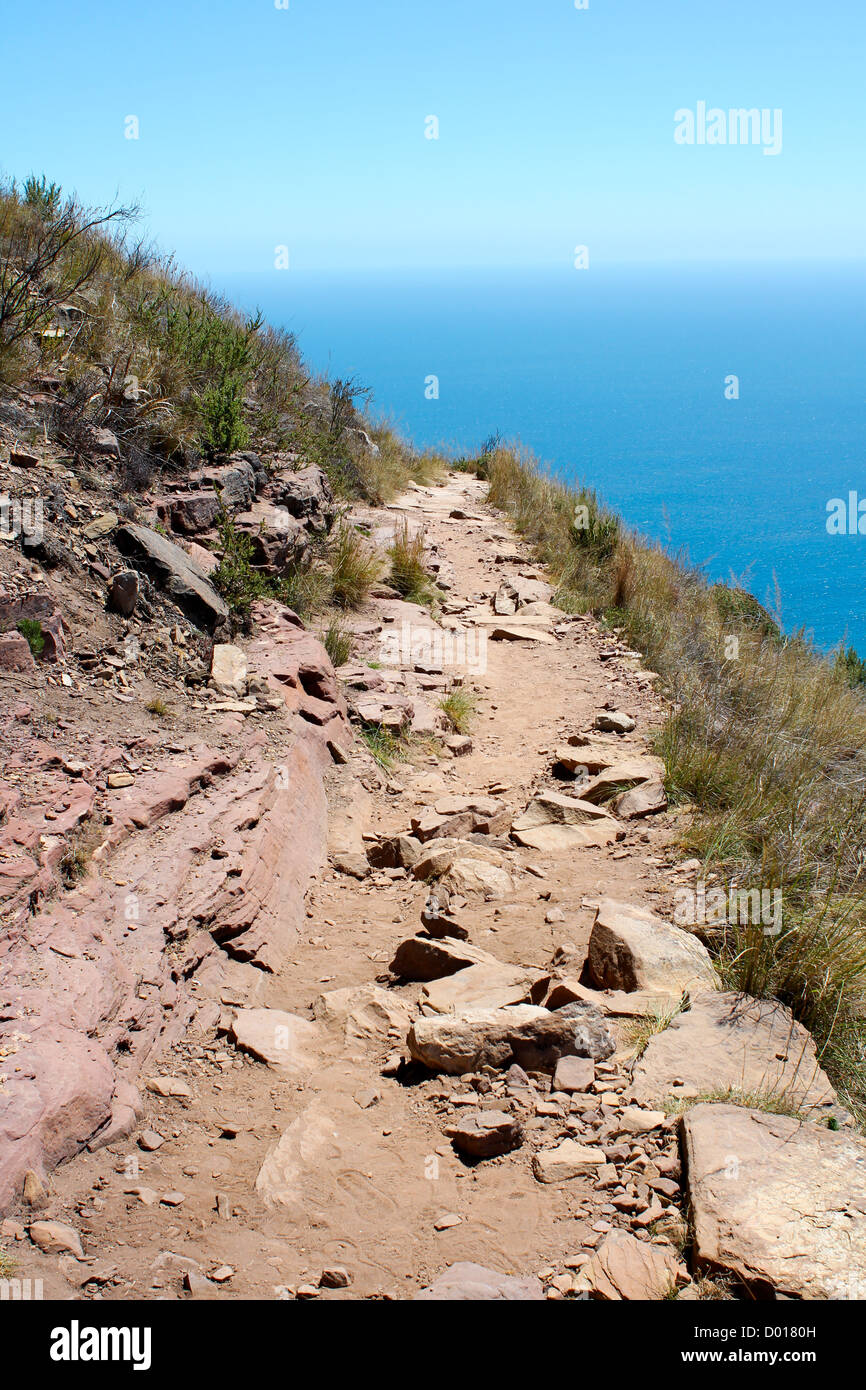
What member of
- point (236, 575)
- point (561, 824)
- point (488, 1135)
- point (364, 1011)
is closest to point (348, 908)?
point (364, 1011)

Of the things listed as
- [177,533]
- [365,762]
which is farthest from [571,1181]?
[177,533]

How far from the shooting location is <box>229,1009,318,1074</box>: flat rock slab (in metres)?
3.33

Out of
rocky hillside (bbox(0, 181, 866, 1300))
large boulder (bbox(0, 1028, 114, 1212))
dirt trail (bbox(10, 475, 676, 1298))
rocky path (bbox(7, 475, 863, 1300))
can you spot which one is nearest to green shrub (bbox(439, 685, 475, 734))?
rocky hillside (bbox(0, 181, 866, 1300))

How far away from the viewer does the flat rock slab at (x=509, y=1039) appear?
3045mm

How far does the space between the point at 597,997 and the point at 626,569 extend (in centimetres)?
663

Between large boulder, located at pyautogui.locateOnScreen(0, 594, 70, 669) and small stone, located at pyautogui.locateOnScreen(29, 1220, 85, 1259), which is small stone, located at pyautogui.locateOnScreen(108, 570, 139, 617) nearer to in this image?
large boulder, located at pyautogui.locateOnScreen(0, 594, 70, 669)

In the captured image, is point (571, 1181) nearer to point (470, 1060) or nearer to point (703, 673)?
point (470, 1060)

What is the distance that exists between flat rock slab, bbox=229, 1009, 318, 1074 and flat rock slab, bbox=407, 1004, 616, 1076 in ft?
1.63

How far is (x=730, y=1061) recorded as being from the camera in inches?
117

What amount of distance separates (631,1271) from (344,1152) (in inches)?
38.2

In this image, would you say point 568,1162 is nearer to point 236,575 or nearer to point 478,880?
point 478,880

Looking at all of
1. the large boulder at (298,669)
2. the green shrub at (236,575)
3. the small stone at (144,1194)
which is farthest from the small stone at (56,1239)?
the green shrub at (236,575)

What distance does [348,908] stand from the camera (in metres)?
4.60

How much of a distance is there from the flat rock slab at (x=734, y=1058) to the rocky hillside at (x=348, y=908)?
0.02 m
